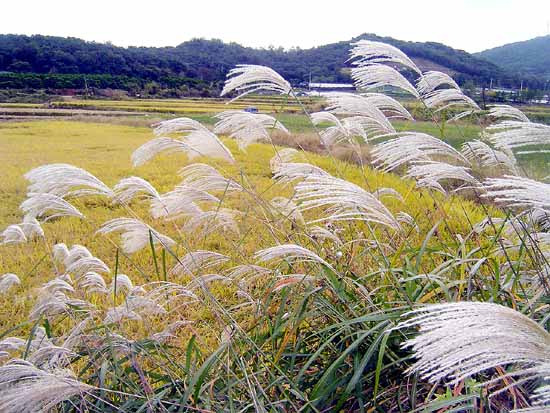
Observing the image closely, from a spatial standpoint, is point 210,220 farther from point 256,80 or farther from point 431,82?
point 431,82

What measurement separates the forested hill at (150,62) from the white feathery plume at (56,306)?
19.4 metres

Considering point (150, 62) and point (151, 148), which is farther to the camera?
point (150, 62)

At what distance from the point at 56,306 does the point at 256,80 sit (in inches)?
48.1

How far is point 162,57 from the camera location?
1516 inches

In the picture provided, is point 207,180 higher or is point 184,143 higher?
point 184,143

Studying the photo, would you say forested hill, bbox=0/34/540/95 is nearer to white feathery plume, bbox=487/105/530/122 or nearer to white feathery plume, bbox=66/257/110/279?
white feathery plume, bbox=487/105/530/122

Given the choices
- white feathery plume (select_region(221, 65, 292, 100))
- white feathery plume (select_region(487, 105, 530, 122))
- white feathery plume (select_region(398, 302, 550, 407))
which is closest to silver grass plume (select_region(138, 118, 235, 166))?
white feathery plume (select_region(221, 65, 292, 100))

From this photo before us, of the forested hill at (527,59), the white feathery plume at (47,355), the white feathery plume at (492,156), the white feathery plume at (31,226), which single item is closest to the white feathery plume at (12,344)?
the white feathery plume at (47,355)

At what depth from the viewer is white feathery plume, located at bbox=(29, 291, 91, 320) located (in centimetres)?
190

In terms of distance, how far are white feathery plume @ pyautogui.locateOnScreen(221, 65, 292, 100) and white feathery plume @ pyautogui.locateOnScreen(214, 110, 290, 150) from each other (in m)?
0.12

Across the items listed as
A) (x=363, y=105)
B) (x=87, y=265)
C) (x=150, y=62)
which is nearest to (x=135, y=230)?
(x=87, y=265)

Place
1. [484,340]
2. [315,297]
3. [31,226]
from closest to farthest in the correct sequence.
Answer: [484,340] < [315,297] < [31,226]

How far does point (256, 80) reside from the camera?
198 centimetres

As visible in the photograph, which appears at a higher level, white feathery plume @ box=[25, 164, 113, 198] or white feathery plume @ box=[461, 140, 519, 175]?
white feathery plume @ box=[25, 164, 113, 198]
